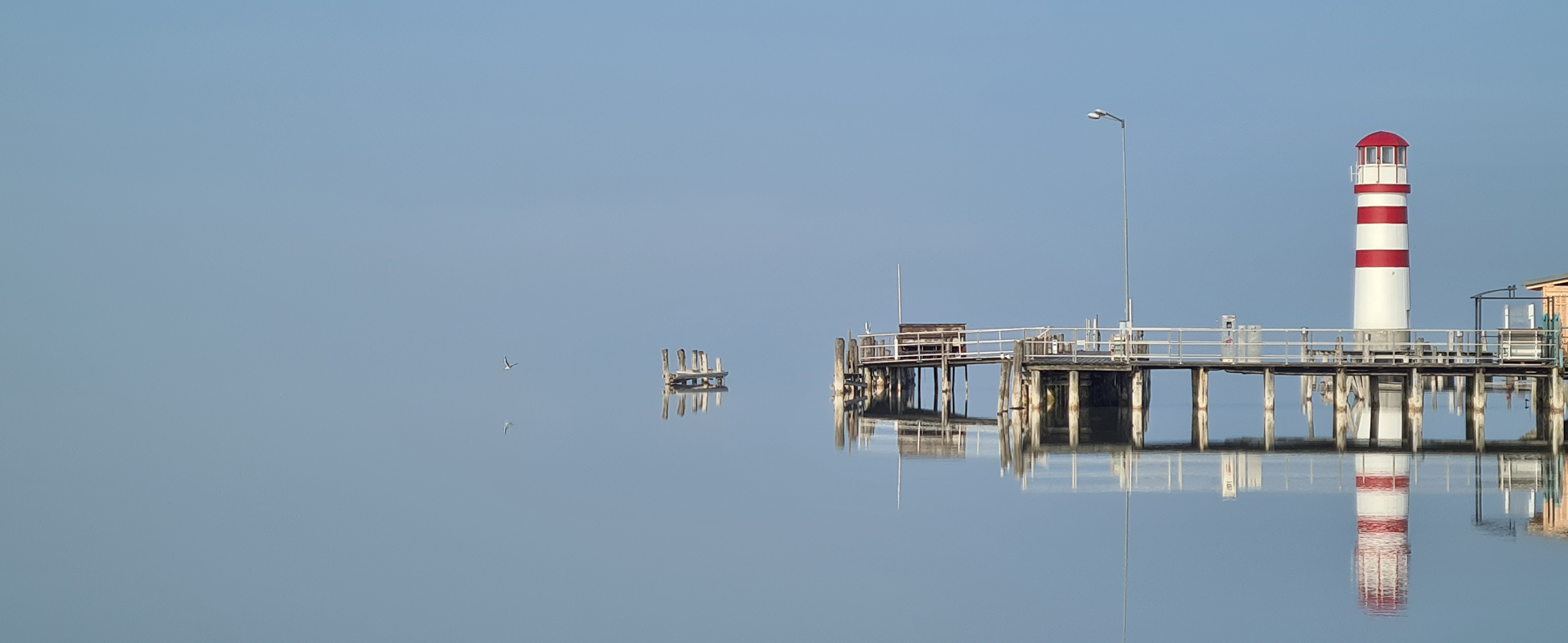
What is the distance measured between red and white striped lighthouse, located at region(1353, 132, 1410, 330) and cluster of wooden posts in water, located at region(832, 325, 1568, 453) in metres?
1.76

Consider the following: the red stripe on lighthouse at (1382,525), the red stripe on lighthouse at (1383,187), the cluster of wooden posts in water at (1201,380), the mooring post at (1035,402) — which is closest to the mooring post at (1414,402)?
the cluster of wooden posts in water at (1201,380)

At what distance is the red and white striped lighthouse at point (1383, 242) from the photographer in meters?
48.0

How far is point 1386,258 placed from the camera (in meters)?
48.0

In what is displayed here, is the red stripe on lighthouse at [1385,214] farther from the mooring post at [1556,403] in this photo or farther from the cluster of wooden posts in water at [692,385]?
the cluster of wooden posts in water at [692,385]

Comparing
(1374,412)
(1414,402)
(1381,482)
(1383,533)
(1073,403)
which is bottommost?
(1383,533)

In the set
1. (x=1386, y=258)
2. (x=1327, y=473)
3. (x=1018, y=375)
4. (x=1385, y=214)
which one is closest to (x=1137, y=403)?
(x=1018, y=375)

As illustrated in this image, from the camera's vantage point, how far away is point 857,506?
3088cm

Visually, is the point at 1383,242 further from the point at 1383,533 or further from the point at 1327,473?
the point at 1383,533

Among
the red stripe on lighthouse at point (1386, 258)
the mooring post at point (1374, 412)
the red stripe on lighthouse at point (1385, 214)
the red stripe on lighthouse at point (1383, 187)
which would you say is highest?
the red stripe on lighthouse at point (1383, 187)

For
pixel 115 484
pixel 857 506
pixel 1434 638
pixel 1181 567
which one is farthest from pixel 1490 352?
pixel 115 484

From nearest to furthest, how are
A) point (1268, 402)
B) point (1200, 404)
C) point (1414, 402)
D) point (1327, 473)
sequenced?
point (1327, 473) < point (1414, 402) < point (1268, 402) < point (1200, 404)

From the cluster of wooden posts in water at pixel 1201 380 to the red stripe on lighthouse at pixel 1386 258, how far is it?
2580mm

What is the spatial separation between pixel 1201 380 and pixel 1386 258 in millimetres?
6954

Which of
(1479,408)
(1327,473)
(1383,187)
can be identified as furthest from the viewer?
(1383,187)
